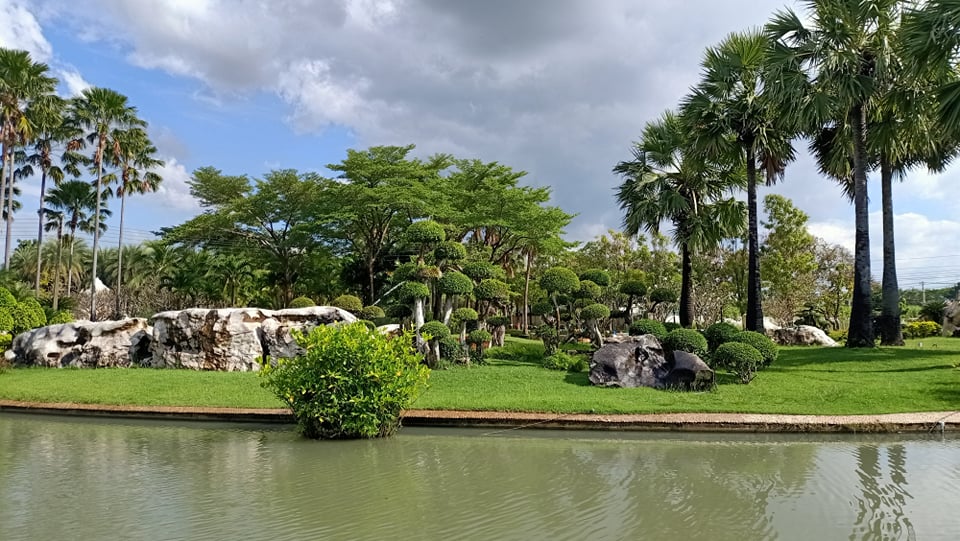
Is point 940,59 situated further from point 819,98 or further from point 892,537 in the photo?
point 892,537

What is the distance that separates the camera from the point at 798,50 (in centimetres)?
1552

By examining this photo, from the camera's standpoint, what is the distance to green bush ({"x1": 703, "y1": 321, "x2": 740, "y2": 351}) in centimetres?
1409

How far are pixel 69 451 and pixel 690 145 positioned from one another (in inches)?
630

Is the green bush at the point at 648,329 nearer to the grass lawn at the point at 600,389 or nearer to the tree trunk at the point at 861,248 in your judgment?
the grass lawn at the point at 600,389

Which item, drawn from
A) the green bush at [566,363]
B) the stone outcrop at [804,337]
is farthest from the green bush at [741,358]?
the stone outcrop at [804,337]

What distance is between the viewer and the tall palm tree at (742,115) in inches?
651

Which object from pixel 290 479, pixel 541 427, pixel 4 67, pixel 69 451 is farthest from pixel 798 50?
pixel 4 67

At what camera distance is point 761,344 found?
13422 mm

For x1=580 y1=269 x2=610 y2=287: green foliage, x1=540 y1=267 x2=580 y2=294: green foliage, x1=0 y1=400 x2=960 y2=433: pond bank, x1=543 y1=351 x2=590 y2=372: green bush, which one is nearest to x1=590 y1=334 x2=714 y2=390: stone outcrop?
x1=543 y1=351 x2=590 y2=372: green bush

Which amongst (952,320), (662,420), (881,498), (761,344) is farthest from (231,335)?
(952,320)

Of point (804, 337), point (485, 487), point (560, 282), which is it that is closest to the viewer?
point (485, 487)

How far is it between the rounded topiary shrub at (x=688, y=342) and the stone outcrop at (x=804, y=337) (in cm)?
1000

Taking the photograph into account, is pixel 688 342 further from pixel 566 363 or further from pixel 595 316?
pixel 566 363

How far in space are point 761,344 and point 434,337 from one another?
24.1 feet
